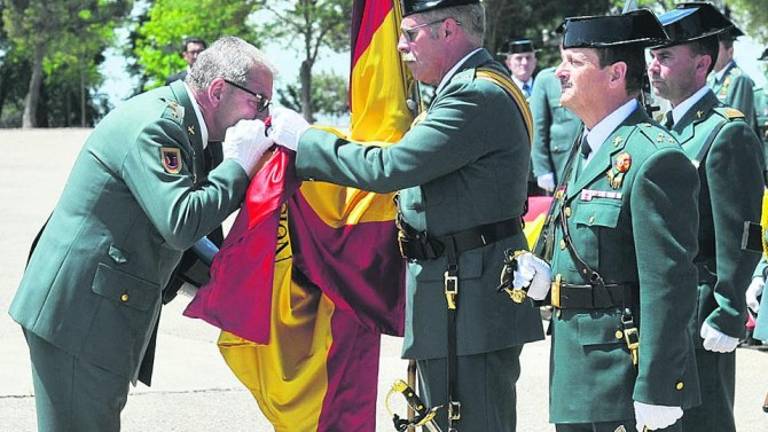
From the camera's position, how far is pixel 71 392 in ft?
13.5

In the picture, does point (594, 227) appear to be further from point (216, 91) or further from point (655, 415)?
point (216, 91)

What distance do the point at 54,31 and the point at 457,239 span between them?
60321 millimetres

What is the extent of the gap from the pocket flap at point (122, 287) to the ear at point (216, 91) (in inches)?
26.7

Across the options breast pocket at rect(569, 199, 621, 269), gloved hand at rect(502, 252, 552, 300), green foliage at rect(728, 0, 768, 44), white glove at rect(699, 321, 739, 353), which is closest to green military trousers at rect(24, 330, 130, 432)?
gloved hand at rect(502, 252, 552, 300)

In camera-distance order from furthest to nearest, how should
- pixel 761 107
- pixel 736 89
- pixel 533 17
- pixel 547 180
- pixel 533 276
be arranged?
pixel 533 17
pixel 761 107
pixel 547 180
pixel 736 89
pixel 533 276

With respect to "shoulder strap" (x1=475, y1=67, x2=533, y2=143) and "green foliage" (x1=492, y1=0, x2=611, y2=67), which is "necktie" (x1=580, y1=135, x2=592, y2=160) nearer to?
"shoulder strap" (x1=475, y1=67, x2=533, y2=143)

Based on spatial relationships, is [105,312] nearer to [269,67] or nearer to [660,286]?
[269,67]

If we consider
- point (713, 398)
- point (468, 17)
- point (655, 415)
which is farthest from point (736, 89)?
point (655, 415)

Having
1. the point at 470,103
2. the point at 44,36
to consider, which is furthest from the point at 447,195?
the point at 44,36

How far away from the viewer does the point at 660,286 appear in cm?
355

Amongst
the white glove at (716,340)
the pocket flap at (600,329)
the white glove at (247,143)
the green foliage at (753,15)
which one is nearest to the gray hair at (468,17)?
the white glove at (247,143)

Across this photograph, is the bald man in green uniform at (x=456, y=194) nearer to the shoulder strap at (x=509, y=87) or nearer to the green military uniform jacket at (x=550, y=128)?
the shoulder strap at (x=509, y=87)

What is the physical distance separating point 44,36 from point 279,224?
58541 millimetres

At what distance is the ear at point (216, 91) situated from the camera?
168 inches
